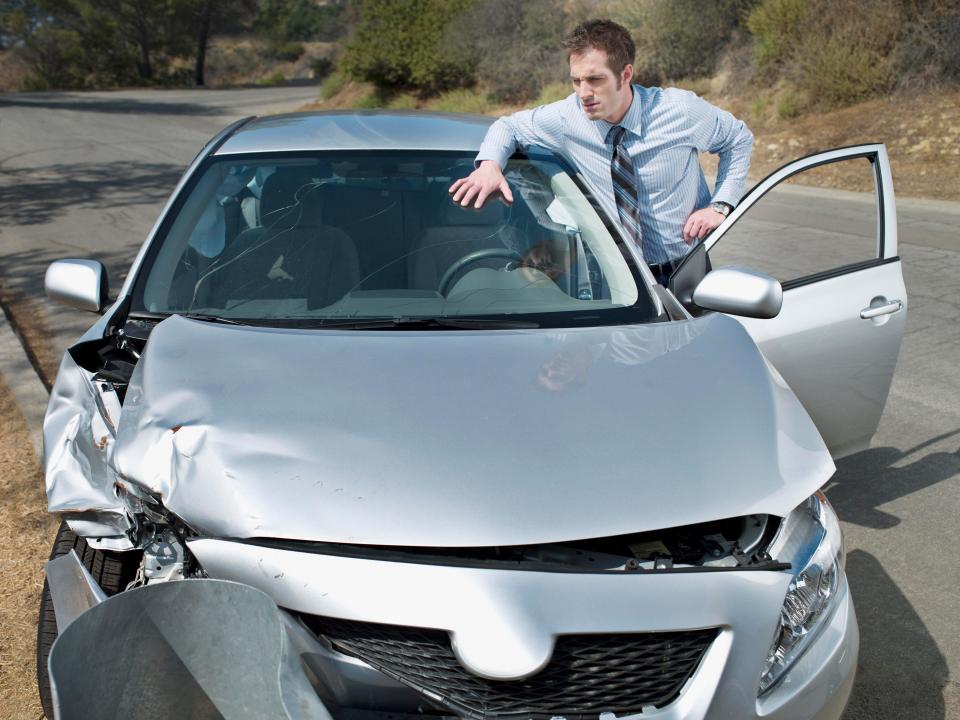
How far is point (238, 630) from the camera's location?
191 centimetres

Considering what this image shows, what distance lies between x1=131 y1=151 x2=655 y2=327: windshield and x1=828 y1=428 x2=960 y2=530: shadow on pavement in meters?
1.70

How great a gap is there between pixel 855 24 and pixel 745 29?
13.7 ft

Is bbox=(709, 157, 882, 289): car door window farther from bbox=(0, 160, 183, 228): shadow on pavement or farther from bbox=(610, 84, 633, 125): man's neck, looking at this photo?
bbox=(0, 160, 183, 228): shadow on pavement

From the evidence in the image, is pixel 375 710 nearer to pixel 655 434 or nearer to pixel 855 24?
pixel 655 434

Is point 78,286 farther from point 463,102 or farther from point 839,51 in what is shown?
point 463,102

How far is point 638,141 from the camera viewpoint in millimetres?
3910

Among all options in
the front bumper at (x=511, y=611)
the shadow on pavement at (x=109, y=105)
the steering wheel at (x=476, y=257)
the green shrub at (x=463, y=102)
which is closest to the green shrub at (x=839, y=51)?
the green shrub at (x=463, y=102)

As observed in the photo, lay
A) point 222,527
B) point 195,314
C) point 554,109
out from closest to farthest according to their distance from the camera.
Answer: point 222,527 < point 195,314 < point 554,109

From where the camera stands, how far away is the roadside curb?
4.71 metres

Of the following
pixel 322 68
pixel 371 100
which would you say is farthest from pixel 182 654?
pixel 322 68

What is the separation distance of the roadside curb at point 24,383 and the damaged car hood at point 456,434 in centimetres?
231

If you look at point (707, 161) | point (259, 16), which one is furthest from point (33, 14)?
point (707, 161)

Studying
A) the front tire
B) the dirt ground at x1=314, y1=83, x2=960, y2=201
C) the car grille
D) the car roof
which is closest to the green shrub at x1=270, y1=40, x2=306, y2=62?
the dirt ground at x1=314, y1=83, x2=960, y2=201

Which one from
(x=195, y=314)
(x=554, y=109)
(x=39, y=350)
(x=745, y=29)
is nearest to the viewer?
(x=195, y=314)
